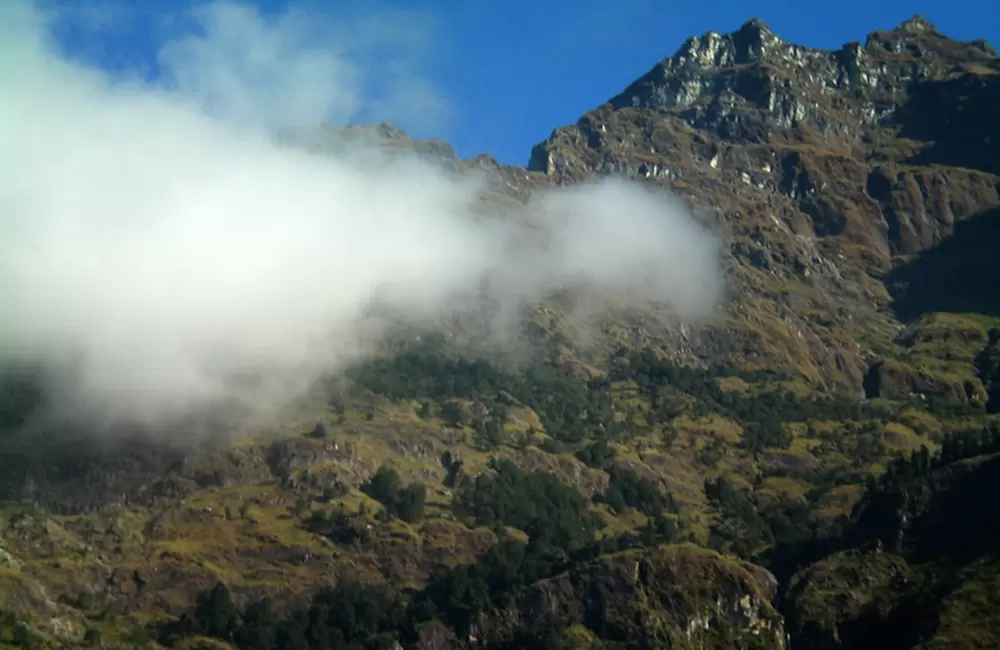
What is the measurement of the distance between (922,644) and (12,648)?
157515mm

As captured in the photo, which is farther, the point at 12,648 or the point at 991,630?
the point at 12,648

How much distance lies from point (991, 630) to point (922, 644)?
37.6ft

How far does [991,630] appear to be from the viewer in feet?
605

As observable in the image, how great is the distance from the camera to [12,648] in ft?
652

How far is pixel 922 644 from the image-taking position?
190125 millimetres

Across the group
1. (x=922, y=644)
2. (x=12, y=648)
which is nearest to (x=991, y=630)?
(x=922, y=644)

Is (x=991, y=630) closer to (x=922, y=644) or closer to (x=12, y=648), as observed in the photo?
(x=922, y=644)

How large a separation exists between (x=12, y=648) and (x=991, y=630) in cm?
16719
